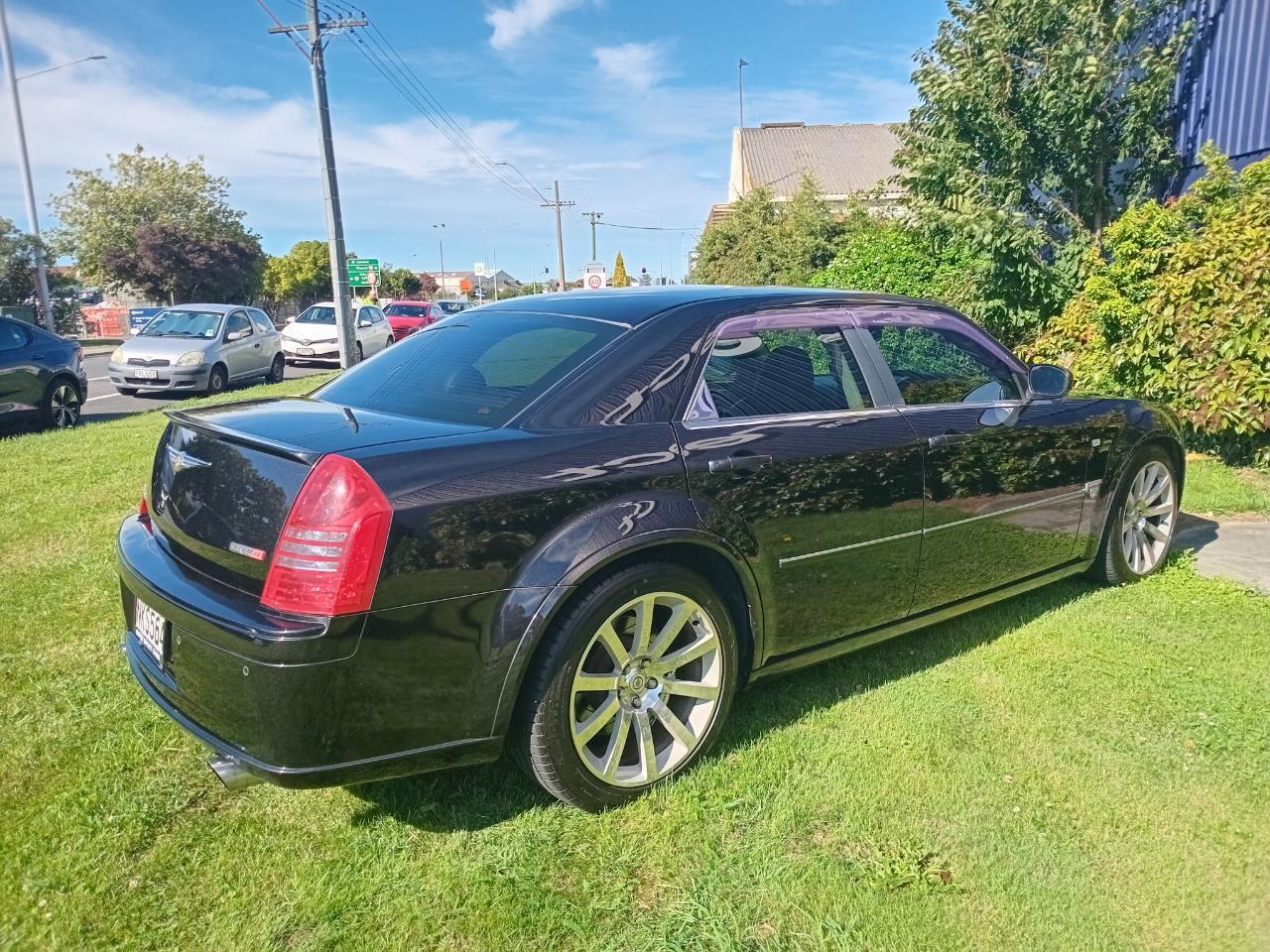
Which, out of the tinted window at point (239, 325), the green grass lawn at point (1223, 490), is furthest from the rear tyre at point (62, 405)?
the green grass lawn at point (1223, 490)

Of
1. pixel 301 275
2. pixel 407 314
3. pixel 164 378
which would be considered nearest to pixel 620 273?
pixel 301 275

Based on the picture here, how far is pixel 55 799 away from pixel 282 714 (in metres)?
1.09

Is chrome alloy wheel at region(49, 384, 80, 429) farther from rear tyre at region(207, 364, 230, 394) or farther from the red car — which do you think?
the red car

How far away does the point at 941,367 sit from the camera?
3.94 m

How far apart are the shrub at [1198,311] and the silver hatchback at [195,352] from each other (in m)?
13.1

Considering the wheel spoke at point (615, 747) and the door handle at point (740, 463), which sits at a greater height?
the door handle at point (740, 463)

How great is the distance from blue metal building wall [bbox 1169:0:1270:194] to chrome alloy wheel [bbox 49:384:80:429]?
43.0 ft

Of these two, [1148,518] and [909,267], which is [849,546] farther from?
[909,267]

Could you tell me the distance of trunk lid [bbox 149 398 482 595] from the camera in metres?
2.42

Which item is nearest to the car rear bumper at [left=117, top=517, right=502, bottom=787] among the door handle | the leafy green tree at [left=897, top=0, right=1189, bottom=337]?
the door handle

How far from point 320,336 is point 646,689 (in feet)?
68.6

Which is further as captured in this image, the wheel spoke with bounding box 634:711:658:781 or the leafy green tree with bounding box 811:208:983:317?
the leafy green tree with bounding box 811:208:983:317

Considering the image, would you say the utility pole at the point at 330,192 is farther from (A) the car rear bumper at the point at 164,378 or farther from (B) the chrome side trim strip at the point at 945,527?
(B) the chrome side trim strip at the point at 945,527

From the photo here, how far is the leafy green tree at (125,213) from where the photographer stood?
44125 millimetres
